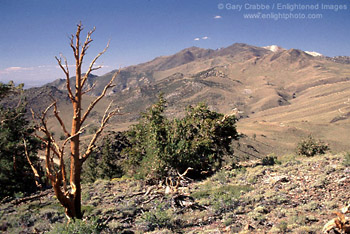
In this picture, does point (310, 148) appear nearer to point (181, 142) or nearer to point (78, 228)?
point (181, 142)

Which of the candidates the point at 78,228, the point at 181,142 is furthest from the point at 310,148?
the point at 78,228

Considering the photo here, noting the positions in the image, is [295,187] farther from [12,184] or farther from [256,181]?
[12,184]

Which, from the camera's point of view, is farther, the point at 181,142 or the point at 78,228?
the point at 181,142

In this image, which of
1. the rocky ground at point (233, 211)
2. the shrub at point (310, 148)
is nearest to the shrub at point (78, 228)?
the rocky ground at point (233, 211)

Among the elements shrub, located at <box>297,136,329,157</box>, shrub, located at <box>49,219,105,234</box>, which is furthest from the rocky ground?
shrub, located at <box>297,136,329,157</box>

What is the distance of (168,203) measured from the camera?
11602 mm

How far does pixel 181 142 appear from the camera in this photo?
65.0ft

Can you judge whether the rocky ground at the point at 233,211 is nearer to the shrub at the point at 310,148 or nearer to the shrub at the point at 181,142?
Answer: the shrub at the point at 181,142

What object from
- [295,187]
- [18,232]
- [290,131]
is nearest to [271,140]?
[290,131]

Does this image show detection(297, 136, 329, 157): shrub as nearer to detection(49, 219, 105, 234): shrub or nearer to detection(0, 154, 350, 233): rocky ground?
detection(0, 154, 350, 233): rocky ground

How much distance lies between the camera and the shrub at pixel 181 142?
19.4 metres

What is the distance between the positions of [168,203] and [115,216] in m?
2.54

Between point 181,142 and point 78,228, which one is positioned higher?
point 181,142

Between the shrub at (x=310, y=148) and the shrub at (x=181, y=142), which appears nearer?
the shrub at (x=181, y=142)
